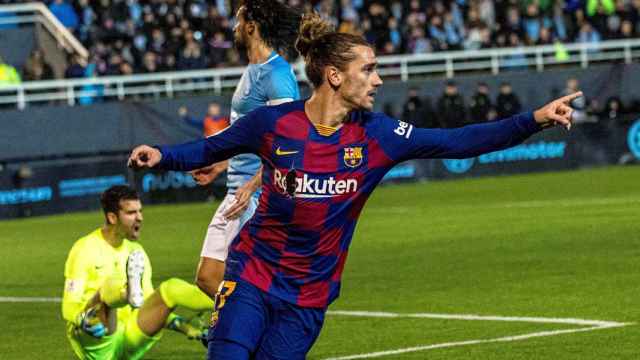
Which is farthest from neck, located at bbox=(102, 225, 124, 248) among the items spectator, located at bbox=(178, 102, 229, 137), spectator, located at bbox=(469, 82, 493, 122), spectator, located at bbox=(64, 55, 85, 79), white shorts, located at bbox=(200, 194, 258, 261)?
spectator, located at bbox=(469, 82, 493, 122)

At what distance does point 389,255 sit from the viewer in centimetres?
1769

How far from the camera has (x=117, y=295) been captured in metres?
9.55

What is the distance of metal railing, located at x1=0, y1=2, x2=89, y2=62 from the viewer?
3328 centimetres

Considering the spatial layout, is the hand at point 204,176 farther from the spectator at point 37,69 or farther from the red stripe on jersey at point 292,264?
the spectator at point 37,69

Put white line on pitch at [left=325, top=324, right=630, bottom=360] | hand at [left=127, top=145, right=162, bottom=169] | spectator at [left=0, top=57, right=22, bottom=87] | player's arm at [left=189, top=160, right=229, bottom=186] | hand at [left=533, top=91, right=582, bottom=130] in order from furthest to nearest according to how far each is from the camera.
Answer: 1. spectator at [left=0, top=57, right=22, bottom=87]
2. white line on pitch at [left=325, top=324, right=630, bottom=360]
3. player's arm at [left=189, top=160, right=229, bottom=186]
4. hand at [left=127, top=145, right=162, bottom=169]
5. hand at [left=533, top=91, right=582, bottom=130]

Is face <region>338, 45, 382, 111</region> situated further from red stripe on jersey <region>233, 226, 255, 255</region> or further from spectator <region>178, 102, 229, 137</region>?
spectator <region>178, 102, 229, 137</region>

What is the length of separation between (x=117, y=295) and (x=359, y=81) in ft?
9.88

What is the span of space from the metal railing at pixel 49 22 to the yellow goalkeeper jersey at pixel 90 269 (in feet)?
76.0

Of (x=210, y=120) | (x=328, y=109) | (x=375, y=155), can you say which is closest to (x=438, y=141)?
(x=375, y=155)

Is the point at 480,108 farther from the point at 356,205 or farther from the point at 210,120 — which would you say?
the point at 356,205

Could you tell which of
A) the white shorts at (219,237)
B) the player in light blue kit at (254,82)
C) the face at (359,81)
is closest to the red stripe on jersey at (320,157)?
the face at (359,81)

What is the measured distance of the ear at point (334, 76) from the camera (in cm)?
714

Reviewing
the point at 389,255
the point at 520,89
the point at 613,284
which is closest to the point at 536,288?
the point at 613,284

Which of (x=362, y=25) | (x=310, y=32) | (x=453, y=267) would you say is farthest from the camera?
(x=362, y=25)
